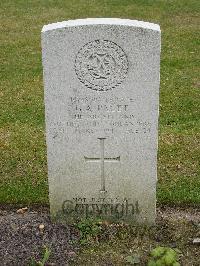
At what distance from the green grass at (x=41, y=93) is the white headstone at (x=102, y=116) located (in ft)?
2.24

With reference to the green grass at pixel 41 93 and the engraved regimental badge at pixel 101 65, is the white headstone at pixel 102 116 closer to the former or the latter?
the engraved regimental badge at pixel 101 65

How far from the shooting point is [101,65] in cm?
471

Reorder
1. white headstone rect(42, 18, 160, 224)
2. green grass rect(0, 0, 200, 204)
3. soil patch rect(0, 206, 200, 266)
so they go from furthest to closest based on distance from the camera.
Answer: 1. green grass rect(0, 0, 200, 204)
2. soil patch rect(0, 206, 200, 266)
3. white headstone rect(42, 18, 160, 224)

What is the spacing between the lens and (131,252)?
16.1 ft

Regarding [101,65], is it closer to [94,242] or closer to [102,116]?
[102,116]

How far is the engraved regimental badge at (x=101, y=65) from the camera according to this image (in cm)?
464

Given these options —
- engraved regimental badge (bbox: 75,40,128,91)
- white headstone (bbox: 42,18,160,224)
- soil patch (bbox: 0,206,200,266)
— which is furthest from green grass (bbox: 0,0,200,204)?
engraved regimental badge (bbox: 75,40,128,91)

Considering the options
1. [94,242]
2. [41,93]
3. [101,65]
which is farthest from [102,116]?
[41,93]

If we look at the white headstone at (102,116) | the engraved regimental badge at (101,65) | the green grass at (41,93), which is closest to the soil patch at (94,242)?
the white headstone at (102,116)

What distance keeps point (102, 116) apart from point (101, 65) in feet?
1.46

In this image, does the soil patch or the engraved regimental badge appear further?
the soil patch

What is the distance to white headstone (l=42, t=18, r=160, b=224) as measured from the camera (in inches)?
181

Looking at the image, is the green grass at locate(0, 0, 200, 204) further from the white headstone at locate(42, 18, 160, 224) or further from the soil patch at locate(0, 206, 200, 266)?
the white headstone at locate(42, 18, 160, 224)

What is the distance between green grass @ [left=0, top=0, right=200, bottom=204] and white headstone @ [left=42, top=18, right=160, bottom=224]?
684mm
